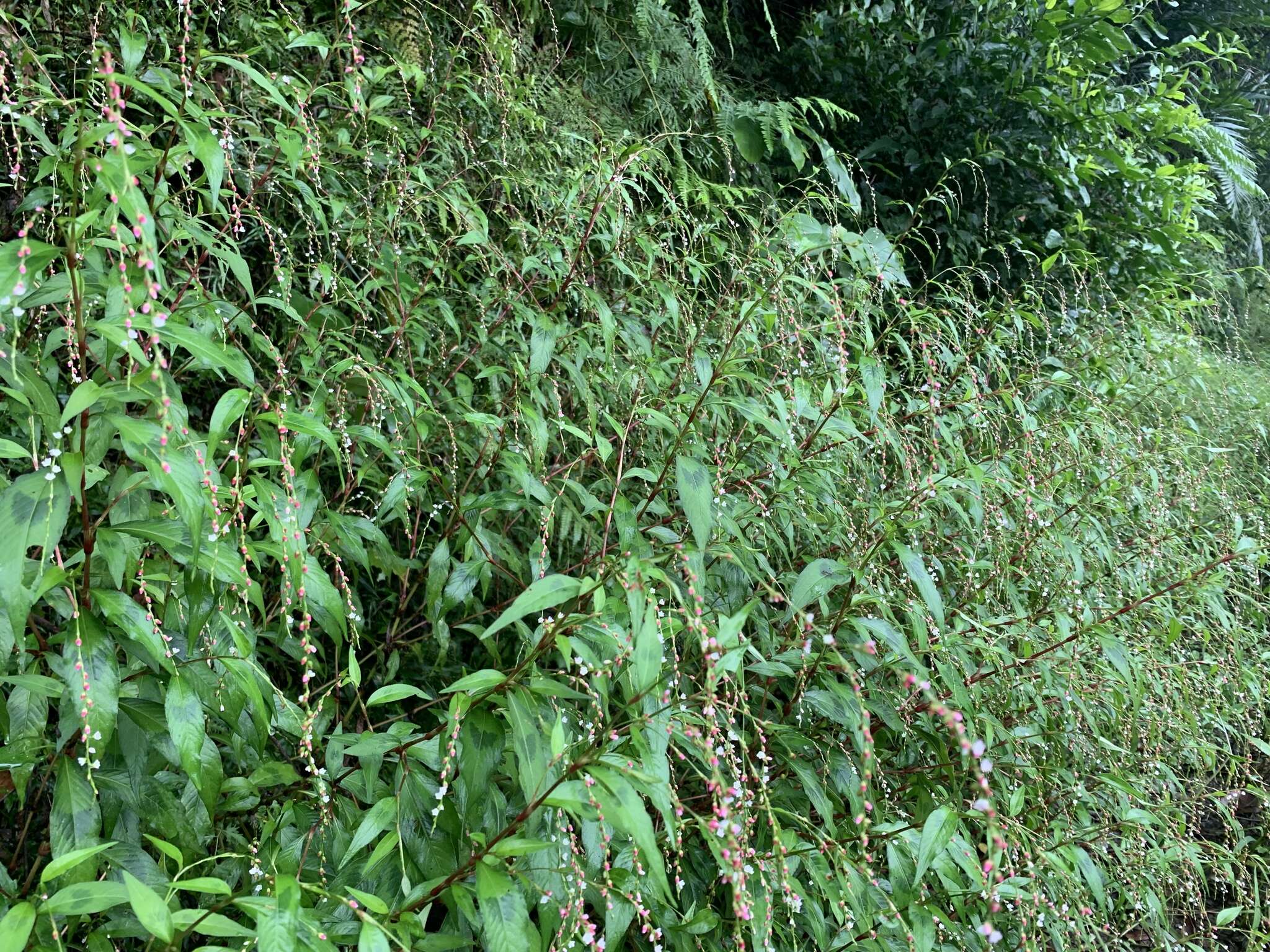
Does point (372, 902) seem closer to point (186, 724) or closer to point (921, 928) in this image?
point (186, 724)

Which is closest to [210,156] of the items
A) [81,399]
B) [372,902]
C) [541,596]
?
[81,399]

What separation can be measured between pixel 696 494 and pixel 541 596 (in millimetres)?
388

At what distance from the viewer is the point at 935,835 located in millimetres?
1279

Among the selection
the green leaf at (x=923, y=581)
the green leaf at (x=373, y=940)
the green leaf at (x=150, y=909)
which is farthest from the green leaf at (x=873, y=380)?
the green leaf at (x=150, y=909)

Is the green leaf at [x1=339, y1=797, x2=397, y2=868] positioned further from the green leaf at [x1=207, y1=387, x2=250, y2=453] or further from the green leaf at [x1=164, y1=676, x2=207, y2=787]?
the green leaf at [x1=207, y1=387, x2=250, y2=453]

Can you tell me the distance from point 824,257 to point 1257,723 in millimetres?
2000

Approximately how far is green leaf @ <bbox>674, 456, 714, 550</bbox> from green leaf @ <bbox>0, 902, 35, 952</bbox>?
912 millimetres

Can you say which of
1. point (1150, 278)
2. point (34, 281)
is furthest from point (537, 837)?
point (1150, 278)

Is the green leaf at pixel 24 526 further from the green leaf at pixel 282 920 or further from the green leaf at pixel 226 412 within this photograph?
the green leaf at pixel 282 920

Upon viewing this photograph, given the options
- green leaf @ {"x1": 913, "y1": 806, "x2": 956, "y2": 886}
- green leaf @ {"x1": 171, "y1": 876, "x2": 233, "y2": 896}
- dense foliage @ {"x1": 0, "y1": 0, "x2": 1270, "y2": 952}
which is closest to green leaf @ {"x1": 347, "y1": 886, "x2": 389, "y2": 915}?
dense foliage @ {"x1": 0, "y1": 0, "x2": 1270, "y2": 952}

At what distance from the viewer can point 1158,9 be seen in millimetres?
5449

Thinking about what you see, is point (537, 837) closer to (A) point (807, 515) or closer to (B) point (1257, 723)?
(A) point (807, 515)

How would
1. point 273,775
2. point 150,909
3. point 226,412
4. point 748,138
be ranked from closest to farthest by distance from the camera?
point 150,909 < point 226,412 < point 273,775 < point 748,138

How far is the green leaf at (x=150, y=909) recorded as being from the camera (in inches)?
32.1
